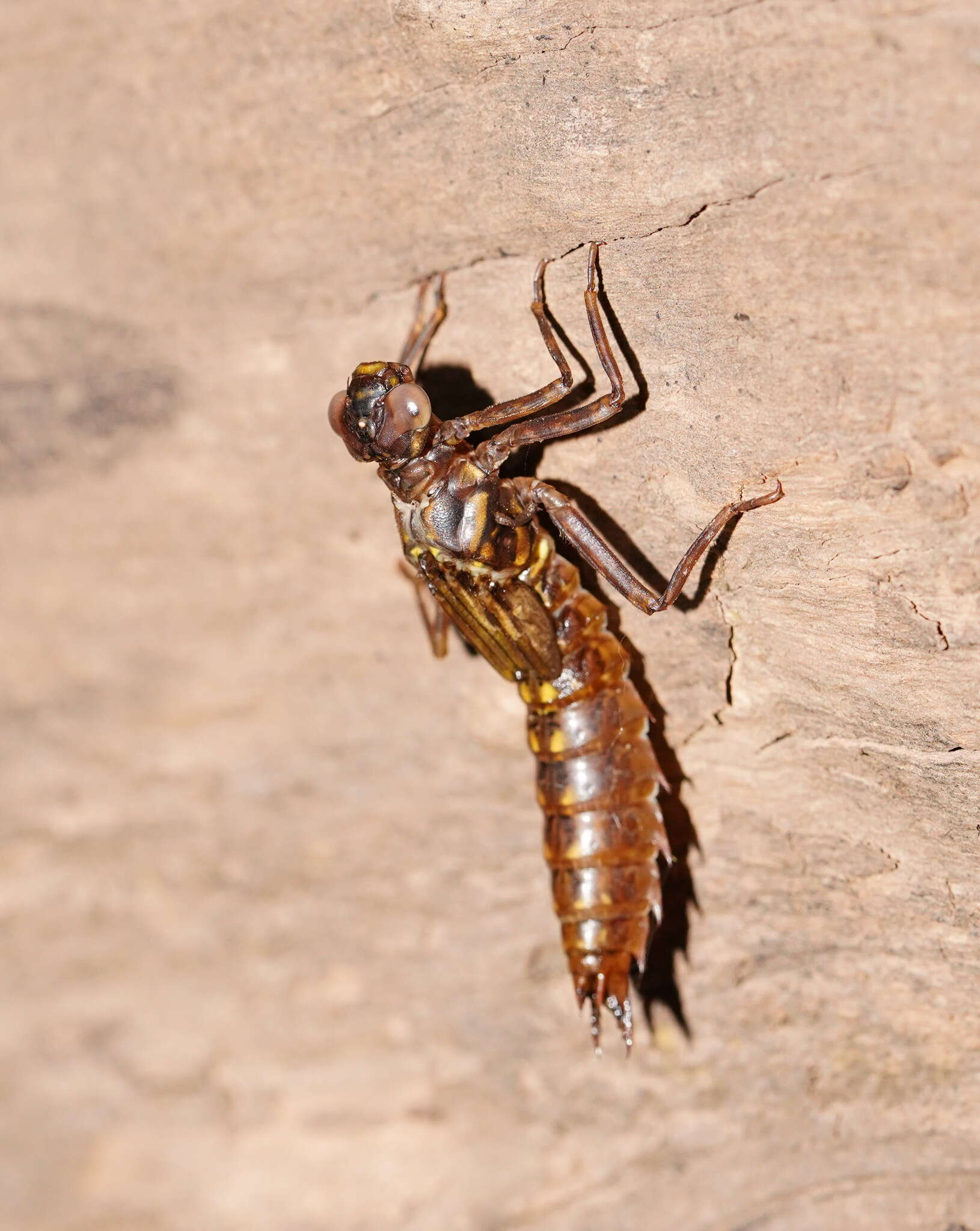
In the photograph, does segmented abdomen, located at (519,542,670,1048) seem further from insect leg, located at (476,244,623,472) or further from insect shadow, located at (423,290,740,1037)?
insect leg, located at (476,244,623,472)

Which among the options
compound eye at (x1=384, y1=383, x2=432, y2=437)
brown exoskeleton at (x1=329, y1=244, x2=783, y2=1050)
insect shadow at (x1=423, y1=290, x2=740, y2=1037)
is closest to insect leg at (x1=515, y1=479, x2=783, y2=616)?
brown exoskeleton at (x1=329, y1=244, x2=783, y2=1050)

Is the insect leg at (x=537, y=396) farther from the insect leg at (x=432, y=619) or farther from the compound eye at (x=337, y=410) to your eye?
the insect leg at (x=432, y=619)

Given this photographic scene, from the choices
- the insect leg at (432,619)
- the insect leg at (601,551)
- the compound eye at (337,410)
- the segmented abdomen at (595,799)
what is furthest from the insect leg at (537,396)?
the insect leg at (432,619)

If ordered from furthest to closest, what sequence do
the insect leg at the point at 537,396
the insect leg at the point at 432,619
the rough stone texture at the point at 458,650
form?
A: the insect leg at the point at 432,619 → the insect leg at the point at 537,396 → the rough stone texture at the point at 458,650

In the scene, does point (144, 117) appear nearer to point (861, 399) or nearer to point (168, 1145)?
point (861, 399)

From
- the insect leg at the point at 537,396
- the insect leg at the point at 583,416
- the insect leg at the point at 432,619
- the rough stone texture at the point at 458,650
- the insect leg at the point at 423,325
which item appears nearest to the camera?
the rough stone texture at the point at 458,650

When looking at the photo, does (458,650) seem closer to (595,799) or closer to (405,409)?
(595,799)

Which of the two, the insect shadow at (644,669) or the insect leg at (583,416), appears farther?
the insect shadow at (644,669)
